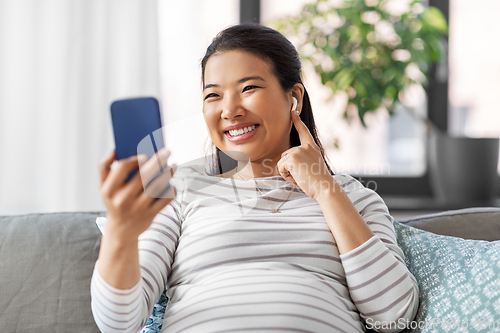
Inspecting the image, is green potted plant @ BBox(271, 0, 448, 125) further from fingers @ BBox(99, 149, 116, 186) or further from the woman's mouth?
fingers @ BBox(99, 149, 116, 186)

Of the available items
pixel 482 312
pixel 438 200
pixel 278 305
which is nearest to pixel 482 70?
pixel 438 200

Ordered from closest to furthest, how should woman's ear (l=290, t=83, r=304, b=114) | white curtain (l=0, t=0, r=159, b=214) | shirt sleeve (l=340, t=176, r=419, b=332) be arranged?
shirt sleeve (l=340, t=176, r=419, b=332) < woman's ear (l=290, t=83, r=304, b=114) < white curtain (l=0, t=0, r=159, b=214)

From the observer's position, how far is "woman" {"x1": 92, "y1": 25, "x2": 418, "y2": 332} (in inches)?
29.1

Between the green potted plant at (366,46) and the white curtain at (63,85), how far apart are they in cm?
63

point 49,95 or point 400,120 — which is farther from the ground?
point 49,95

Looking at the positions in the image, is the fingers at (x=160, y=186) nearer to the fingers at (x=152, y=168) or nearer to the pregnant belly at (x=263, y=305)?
the fingers at (x=152, y=168)

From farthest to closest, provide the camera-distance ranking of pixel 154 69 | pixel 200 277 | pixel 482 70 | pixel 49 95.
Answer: pixel 482 70
pixel 154 69
pixel 49 95
pixel 200 277

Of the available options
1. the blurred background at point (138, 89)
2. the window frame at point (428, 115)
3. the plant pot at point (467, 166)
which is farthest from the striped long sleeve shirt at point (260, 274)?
the window frame at point (428, 115)

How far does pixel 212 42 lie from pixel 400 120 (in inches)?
56.5

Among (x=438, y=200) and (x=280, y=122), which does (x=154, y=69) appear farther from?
(x=438, y=200)

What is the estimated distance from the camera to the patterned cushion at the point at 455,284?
2.42 feet

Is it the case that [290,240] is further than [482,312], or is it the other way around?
[290,240]

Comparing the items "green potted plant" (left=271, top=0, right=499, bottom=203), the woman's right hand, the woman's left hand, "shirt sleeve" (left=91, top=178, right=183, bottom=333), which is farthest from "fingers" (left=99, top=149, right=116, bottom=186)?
"green potted plant" (left=271, top=0, right=499, bottom=203)

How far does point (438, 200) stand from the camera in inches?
79.1
